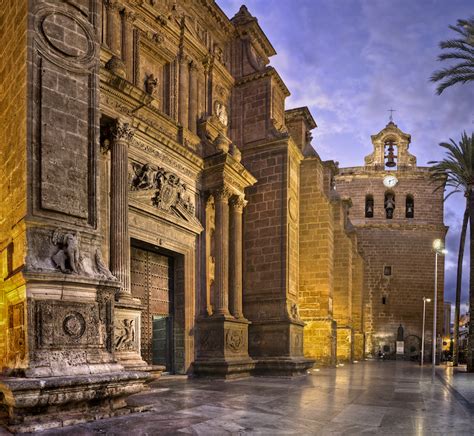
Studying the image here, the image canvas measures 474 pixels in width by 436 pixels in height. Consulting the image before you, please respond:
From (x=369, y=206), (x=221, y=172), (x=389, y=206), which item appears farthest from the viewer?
(x=369, y=206)

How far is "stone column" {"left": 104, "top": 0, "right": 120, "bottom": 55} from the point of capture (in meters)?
12.4

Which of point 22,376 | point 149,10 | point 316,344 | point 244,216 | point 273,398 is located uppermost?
point 149,10

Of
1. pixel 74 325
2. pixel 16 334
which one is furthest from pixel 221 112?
pixel 16 334

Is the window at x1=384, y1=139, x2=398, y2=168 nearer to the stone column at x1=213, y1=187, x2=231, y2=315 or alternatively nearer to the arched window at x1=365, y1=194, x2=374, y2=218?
the arched window at x1=365, y1=194, x2=374, y2=218

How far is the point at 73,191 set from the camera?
7941 millimetres

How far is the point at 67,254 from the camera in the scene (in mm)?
7488

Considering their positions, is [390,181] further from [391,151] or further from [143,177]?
[143,177]

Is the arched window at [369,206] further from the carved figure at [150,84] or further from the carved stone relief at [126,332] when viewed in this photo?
the carved stone relief at [126,332]

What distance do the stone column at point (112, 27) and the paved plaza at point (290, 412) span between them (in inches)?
326

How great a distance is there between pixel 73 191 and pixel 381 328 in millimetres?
40764

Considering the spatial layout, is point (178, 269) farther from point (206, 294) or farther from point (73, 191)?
point (73, 191)

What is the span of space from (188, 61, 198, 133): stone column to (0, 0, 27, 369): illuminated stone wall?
7564 mm

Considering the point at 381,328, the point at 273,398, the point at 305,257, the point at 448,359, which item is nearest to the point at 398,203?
the point at 381,328

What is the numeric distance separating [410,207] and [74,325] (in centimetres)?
4319
